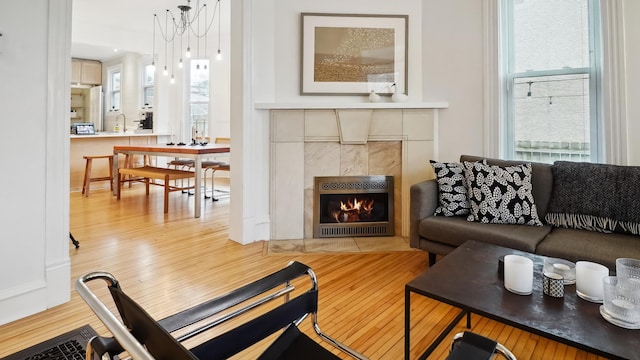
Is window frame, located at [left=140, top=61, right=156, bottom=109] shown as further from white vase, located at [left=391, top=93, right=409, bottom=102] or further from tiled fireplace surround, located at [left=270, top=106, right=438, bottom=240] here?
white vase, located at [left=391, top=93, right=409, bottom=102]

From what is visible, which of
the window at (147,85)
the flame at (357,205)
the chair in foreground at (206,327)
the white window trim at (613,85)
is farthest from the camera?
the window at (147,85)

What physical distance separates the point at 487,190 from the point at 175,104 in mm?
6145

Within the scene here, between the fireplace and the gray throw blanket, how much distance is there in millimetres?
1410

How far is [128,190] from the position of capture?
611cm

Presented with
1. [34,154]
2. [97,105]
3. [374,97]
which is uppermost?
[97,105]

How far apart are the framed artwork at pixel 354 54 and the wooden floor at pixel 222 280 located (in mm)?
1606

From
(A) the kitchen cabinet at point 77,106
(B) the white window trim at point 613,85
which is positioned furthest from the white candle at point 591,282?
(A) the kitchen cabinet at point 77,106

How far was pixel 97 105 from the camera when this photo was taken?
8539mm

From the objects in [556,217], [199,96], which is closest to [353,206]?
[556,217]

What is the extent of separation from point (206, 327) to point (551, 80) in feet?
10.6

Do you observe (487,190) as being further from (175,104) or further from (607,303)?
(175,104)

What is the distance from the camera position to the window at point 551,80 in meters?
2.82

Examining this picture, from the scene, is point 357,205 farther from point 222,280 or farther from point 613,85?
point 613,85

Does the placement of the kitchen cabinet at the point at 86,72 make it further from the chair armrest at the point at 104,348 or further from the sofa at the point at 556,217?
the chair armrest at the point at 104,348
